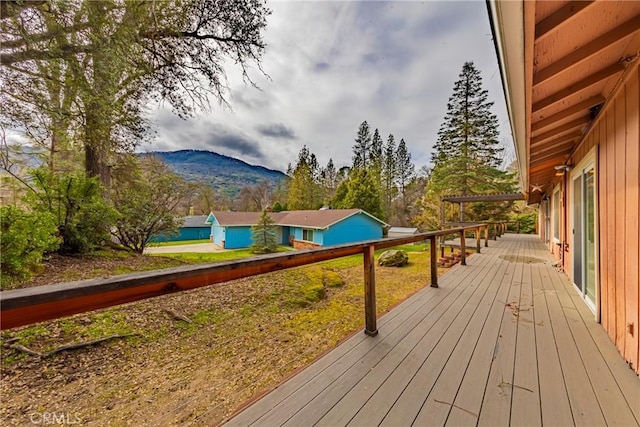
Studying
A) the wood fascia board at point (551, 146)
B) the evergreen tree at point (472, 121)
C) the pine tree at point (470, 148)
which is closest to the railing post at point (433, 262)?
the wood fascia board at point (551, 146)

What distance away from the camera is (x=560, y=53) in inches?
64.6

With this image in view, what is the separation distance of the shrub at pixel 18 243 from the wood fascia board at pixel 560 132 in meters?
7.02

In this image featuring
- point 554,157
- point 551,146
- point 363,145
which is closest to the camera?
point 551,146

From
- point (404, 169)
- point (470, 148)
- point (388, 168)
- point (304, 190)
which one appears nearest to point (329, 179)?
point (304, 190)

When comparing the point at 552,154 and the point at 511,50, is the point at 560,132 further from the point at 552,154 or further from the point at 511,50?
the point at 511,50


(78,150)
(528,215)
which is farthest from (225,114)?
(528,215)

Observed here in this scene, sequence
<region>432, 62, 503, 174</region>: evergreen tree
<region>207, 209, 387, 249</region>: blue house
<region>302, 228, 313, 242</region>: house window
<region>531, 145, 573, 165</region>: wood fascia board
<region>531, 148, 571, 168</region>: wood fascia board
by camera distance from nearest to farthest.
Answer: <region>531, 145, 573, 165</region>: wood fascia board
<region>531, 148, 571, 168</region>: wood fascia board
<region>207, 209, 387, 249</region>: blue house
<region>302, 228, 313, 242</region>: house window
<region>432, 62, 503, 174</region>: evergreen tree

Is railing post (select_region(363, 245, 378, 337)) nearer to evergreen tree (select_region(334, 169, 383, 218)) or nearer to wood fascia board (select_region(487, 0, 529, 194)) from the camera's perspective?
wood fascia board (select_region(487, 0, 529, 194))

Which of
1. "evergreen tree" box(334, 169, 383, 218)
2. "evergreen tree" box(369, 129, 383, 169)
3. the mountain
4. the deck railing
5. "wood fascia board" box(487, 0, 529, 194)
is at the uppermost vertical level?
the mountain

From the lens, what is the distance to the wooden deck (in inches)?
57.6

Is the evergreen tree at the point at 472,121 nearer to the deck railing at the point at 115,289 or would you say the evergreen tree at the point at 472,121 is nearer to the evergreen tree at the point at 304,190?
the evergreen tree at the point at 304,190

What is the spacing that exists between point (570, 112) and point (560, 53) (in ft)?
4.70

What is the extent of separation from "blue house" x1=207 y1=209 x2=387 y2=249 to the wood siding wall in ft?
48.8

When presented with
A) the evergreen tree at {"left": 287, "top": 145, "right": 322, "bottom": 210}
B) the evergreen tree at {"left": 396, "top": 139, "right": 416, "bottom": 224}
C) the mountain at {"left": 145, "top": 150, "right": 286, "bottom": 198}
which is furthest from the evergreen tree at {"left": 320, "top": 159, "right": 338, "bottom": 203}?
the mountain at {"left": 145, "top": 150, "right": 286, "bottom": 198}
